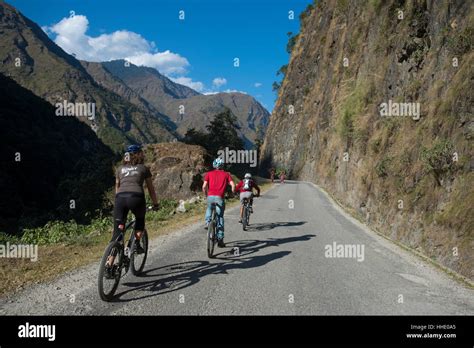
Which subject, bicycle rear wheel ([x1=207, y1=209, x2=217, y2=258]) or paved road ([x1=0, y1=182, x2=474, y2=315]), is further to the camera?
bicycle rear wheel ([x1=207, y1=209, x2=217, y2=258])

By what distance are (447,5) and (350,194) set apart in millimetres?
11334

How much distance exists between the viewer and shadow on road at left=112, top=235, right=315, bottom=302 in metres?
5.73

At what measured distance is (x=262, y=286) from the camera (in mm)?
6176

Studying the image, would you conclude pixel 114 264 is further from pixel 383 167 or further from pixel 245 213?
pixel 383 167

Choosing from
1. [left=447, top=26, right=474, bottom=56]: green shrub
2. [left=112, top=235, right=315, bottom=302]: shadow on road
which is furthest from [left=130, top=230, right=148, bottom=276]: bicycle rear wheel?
[left=447, top=26, right=474, bottom=56]: green shrub

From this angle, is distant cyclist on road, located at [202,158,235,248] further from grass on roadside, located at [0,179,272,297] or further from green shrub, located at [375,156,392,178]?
green shrub, located at [375,156,392,178]

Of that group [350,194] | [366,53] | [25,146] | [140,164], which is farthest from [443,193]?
[25,146]

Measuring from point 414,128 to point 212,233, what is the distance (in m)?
9.62

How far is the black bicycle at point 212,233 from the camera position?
7.92 meters

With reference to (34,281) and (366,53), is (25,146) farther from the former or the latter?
(34,281)

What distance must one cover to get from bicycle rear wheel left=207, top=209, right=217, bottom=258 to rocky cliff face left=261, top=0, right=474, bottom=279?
5406 mm

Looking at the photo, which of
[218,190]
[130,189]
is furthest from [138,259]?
[218,190]

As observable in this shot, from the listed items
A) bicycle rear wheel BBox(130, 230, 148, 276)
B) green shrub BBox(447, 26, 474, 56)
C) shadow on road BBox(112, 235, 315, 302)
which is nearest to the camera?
shadow on road BBox(112, 235, 315, 302)

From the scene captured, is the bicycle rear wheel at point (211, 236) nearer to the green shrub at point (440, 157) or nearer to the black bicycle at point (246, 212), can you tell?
the black bicycle at point (246, 212)
